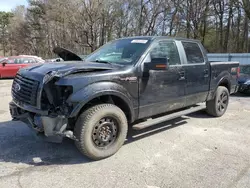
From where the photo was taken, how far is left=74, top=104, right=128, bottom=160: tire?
3.43 metres

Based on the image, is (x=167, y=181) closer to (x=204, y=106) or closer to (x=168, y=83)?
(x=168, y=83)

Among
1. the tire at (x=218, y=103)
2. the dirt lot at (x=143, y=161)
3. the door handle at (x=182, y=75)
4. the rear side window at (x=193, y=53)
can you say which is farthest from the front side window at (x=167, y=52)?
the tire at (x=218, y=103)

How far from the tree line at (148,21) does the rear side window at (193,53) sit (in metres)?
25.8

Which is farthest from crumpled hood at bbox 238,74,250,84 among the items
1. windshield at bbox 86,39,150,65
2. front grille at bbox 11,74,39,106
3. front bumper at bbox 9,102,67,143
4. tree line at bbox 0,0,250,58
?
tree line at bbox 0,0,250,58

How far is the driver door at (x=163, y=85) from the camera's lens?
4113 millimetres

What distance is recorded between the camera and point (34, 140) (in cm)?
439

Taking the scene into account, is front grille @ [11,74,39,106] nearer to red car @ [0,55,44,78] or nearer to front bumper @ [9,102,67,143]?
front bumper @ [9,102,67,143]

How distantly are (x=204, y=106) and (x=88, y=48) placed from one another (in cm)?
3159

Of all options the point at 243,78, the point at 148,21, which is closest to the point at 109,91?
the point at 243,78

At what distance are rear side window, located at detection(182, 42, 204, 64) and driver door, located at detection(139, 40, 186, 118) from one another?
36 centimetres

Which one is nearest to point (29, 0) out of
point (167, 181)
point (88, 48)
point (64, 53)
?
point (88, 48)

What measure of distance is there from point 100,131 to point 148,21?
31339 mm

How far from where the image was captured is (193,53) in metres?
5.21

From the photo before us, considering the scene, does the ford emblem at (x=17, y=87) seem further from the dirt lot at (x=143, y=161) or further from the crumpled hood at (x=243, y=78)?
the crumpled hood at (x=243, y=78)
